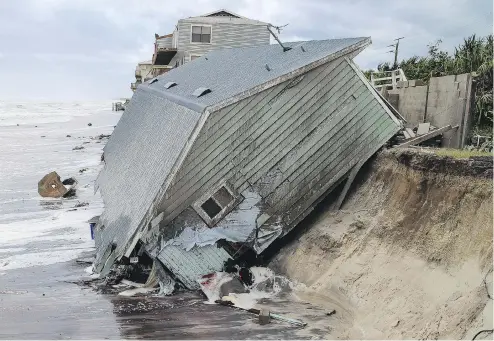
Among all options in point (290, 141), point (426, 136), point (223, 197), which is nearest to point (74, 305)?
point (223, 197)

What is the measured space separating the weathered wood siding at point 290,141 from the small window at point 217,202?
25 cm

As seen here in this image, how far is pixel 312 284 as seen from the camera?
12000 mm

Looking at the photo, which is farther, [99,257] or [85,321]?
[99,257]

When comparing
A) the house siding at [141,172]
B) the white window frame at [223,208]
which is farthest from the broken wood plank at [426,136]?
the house siding at [141,172]

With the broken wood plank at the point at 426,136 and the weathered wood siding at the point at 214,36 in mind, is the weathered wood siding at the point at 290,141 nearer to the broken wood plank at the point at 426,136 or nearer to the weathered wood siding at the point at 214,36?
the broken wood plank at the point at 426,136

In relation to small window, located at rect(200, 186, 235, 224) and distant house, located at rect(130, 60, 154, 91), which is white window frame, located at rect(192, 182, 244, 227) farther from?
distant house, located at rect(130, 60, 154, 91)

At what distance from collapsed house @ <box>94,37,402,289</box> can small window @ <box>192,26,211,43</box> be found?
2533cm

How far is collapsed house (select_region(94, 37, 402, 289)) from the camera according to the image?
498 inches

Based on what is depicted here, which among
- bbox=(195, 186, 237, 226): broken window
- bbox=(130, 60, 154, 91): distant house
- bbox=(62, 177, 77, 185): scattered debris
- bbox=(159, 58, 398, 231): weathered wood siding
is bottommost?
bbox=(62, 177, 77, 185): scattered debris

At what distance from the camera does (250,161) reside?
1328 centimetres

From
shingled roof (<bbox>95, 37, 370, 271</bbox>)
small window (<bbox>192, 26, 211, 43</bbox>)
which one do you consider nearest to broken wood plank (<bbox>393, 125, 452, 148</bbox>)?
shingled roof (<bbox>95, 37, 370, 271</bbox>)

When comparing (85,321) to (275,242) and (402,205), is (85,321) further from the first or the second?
(402,205)

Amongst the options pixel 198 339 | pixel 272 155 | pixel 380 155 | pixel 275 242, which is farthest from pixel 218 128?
pixel 198 339

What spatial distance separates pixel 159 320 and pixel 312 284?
347cm
